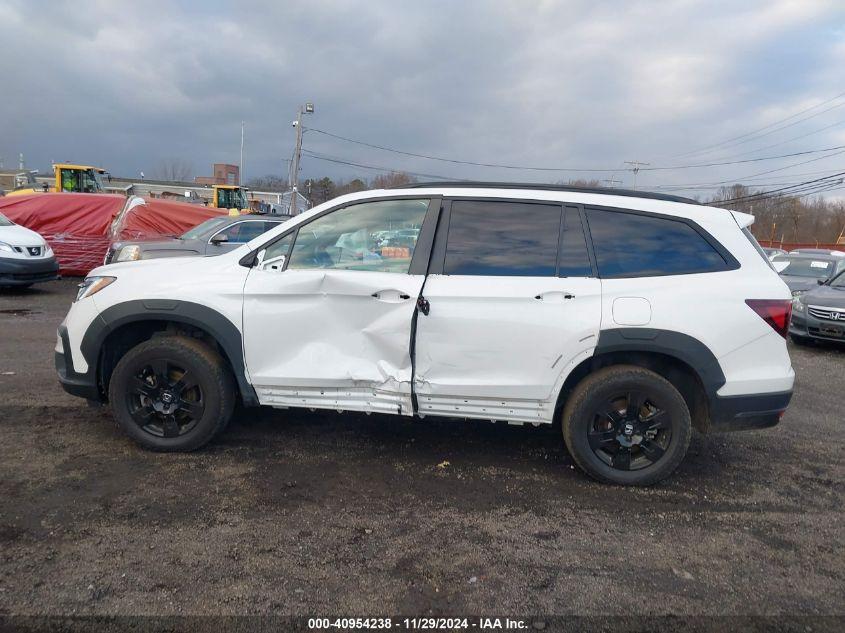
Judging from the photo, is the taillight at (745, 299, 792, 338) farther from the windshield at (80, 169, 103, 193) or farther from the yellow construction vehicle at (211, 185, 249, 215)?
the yellow construction vehicle at (211, 185, 249, 215)

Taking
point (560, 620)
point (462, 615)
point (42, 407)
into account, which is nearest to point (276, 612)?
point (462, 615)

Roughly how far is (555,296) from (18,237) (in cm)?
1170

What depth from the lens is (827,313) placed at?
357 inches

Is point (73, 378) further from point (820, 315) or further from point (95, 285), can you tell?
point (820, 315)

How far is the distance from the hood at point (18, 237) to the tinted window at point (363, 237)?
33.2 ft

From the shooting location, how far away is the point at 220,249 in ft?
36.7

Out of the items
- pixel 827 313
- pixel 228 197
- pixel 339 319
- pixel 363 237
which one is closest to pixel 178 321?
pixel 339 319

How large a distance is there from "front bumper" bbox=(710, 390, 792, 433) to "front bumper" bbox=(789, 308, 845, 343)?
6094 millimetres

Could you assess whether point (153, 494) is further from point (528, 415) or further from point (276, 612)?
point (528, 415)

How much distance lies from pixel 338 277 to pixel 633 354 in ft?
6.48

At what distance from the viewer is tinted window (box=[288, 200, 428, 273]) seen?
13.3 ft

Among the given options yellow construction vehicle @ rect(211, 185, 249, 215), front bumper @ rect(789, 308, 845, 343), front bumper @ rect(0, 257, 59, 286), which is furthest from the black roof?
yellow construction vehicle @ rect(211, 185, 249, 215)

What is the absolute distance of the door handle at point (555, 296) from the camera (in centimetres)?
379

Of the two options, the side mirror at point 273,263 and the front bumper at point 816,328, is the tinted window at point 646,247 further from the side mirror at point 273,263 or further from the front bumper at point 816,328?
the front bumper at point 816,328
